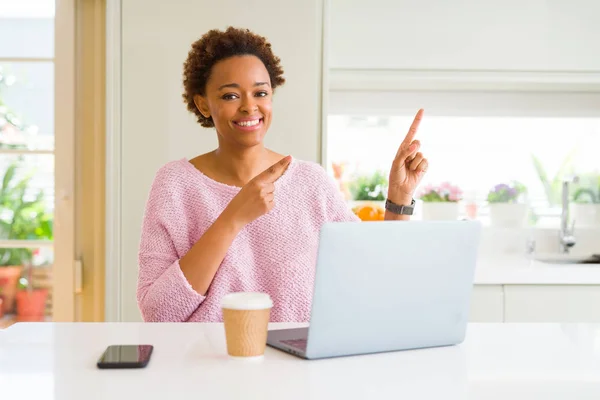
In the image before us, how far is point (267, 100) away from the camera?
1.96 meters

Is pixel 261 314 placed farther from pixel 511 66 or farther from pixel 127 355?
pixel 511 66

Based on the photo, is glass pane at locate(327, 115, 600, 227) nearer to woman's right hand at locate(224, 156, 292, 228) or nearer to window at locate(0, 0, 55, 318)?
window at locate(0, 0, 55, 318)

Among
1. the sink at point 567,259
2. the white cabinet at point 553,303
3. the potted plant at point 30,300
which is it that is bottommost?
the potted plant at point 30,300

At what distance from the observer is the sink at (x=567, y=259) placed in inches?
131

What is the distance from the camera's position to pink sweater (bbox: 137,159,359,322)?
173cm

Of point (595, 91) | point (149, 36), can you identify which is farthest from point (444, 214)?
point (149, 36)

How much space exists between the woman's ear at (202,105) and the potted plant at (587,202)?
208cm

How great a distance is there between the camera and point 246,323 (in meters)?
1.15

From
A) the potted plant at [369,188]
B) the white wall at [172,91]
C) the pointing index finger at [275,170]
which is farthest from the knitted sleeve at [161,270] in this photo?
the potted plant at [369,188]

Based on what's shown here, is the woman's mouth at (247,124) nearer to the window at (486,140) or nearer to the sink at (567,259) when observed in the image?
the window at (486,140)

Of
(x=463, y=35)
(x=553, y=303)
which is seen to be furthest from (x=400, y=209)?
(x=463, y=35)

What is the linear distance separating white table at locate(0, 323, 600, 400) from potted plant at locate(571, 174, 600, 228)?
86.1 inches

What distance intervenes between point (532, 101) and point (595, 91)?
0.28 m

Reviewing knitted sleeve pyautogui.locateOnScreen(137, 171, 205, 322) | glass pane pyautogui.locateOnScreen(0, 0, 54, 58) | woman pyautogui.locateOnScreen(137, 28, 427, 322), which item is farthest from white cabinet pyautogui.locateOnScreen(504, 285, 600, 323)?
glass pane pyautogui.locateOnScreen(0, 0, 54, 58)
